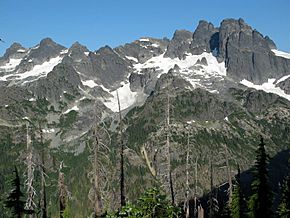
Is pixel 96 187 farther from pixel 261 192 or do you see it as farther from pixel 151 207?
pixel 261 192

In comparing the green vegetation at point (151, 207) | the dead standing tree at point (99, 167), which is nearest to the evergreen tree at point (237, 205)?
the dead standing tree at point (99, 167)

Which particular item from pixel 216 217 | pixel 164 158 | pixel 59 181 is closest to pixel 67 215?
pixel 59 181

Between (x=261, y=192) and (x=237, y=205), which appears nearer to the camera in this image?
(x=261, y=192)

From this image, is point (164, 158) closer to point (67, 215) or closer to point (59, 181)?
point (59, 181)

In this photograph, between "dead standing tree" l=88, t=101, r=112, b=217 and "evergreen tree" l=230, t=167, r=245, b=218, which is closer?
"dead standing tree" l=88, t=101, r=112, b=217

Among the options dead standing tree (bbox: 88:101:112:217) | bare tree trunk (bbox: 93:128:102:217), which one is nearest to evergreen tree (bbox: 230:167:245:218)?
dead standing tree (bbox: 88:101:112:217)

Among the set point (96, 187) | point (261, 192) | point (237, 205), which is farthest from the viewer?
point (237, 205)

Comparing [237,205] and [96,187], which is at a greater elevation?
[96,187]

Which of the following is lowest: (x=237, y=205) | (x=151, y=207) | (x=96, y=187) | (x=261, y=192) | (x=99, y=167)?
(x=237, y=205)

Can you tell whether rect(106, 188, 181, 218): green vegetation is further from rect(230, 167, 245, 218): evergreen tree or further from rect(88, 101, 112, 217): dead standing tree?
rect(230, 167, 245, 218): evergreen tree

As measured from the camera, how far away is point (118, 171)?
4416cm

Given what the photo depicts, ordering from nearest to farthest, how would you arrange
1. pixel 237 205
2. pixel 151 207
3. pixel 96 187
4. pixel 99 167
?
pixel 151 207 → pixel 96 187 → pixel 99 167 → pixel 237 205

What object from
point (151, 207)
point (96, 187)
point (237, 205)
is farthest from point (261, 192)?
point (151, 207)

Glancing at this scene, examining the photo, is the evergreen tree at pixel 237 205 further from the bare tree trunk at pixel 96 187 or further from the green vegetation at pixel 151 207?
the green vegetation at pixel 151 207
